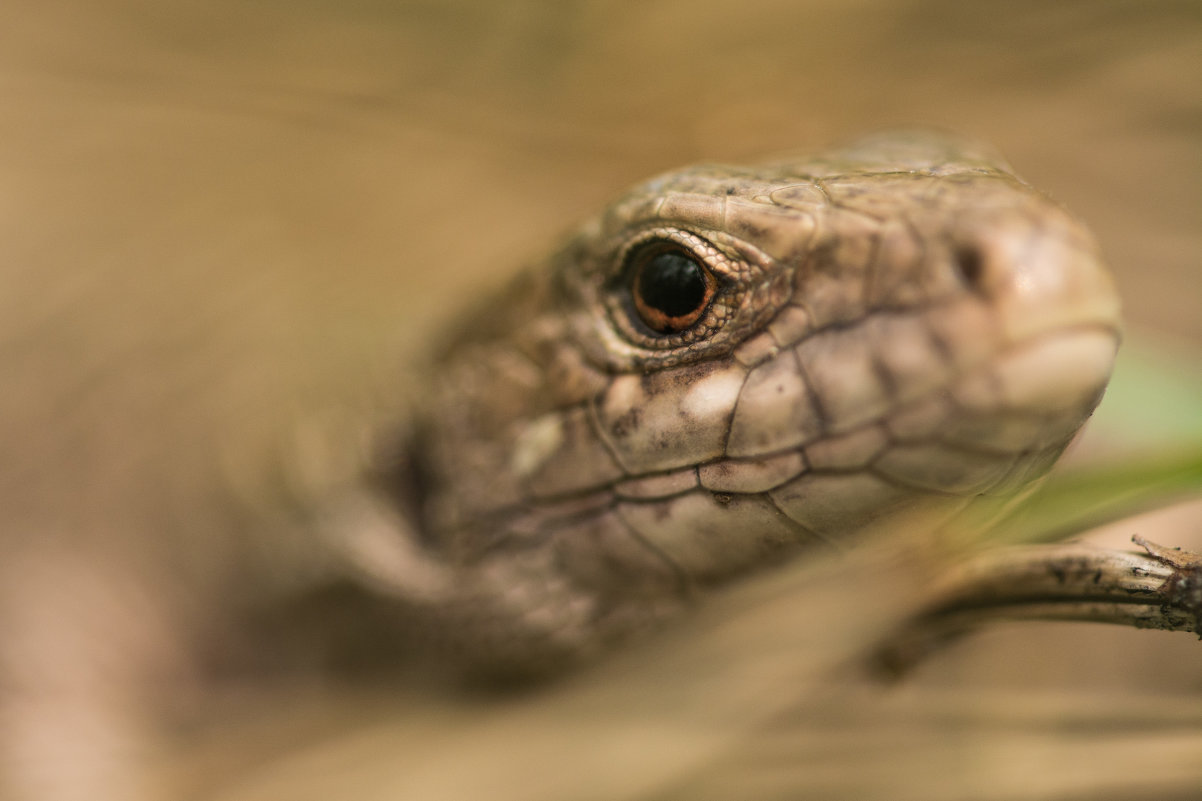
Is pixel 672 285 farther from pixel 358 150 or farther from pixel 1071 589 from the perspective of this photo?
pixel 358 150

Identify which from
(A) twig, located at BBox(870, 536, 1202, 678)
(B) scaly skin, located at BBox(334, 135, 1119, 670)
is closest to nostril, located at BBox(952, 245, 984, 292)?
(B) scaly skin, located at BBox(334, 135, 1119, 670)

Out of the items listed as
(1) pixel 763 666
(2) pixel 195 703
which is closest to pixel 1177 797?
(1) pixel 763 666

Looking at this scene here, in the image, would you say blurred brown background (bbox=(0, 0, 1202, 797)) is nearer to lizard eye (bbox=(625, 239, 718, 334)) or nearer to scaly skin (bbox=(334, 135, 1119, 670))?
scaly skin (bbox=(334, 135, 1119, 670))

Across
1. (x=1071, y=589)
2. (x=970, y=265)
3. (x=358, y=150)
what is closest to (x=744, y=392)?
(x=970, y=265)

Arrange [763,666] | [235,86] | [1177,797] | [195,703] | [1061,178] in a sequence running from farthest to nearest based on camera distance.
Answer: [235,86], [1061,178], [195,703], [763,666], [1177,797]

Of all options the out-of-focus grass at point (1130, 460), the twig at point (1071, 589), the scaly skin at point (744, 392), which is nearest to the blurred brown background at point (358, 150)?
the scaly skin at point (744, 392)

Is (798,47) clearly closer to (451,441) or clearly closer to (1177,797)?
(451,441)

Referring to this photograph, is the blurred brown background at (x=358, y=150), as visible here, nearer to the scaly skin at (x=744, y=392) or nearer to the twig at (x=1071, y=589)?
the scaly skin at (x=744, y=392)
